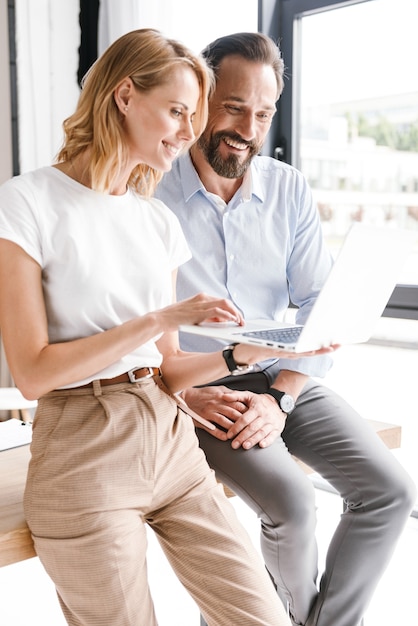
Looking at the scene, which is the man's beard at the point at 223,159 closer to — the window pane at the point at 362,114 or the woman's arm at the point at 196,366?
the woman's arm at the point at 196,366

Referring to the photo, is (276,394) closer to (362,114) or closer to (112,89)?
(112,89)

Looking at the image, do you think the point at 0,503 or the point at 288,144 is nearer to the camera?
the point at 0,503

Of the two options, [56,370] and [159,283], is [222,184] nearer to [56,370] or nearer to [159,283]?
[159,283]

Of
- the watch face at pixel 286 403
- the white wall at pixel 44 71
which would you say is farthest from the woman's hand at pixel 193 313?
the white wall at pixel 44 71

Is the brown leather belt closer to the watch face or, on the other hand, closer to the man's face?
the watch face

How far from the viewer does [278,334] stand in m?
1.30

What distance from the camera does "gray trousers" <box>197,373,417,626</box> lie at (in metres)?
1.51

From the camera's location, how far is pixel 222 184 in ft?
6.19

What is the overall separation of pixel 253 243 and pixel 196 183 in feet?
0.66

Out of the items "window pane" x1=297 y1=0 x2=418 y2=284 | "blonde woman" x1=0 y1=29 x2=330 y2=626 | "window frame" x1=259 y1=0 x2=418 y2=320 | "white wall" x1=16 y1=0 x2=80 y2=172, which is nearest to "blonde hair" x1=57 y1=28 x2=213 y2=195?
"blonde woman" x1=0 y1=29 x2=330 y2=626

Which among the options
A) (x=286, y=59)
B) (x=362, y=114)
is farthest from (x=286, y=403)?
(x=286, y=59)

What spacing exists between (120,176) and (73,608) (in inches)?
28.3

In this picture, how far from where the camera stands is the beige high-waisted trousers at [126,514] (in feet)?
3.73

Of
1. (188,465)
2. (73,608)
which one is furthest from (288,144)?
(73,608)
